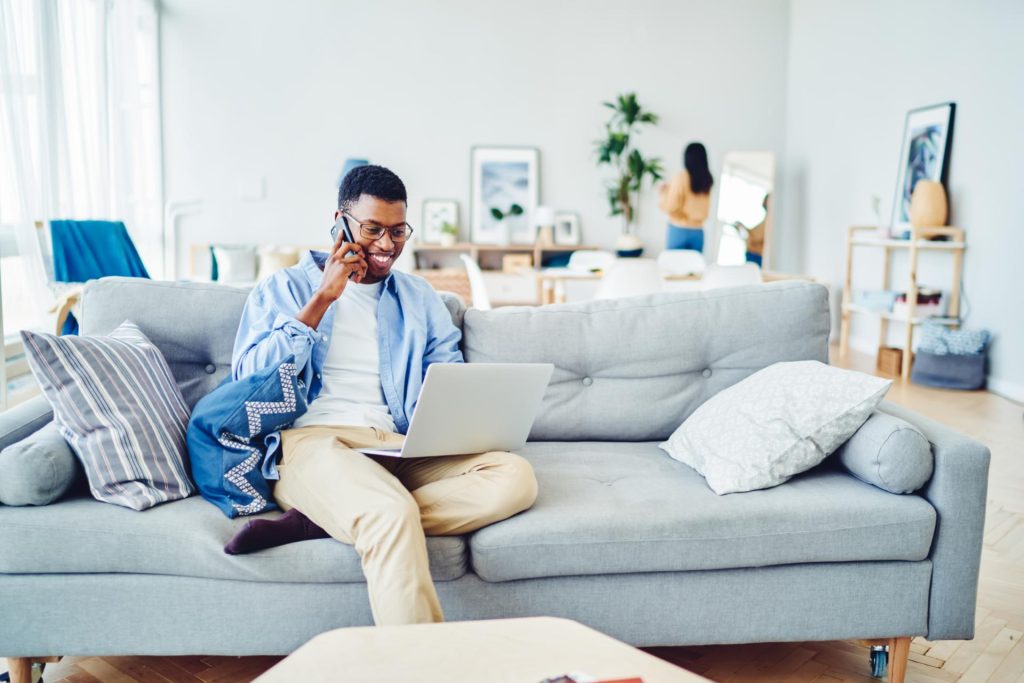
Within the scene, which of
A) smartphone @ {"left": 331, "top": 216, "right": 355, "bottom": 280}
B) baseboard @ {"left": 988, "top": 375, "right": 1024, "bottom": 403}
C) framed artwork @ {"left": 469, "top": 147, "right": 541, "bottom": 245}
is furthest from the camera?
framed artwork @ {"left": 469, "top": 147, "right": 541, "bottom": 245}

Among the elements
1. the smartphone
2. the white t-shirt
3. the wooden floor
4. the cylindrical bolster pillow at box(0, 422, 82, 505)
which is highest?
the smartphone

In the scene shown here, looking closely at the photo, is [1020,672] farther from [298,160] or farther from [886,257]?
[298,160]

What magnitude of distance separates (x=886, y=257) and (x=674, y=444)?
4524mm

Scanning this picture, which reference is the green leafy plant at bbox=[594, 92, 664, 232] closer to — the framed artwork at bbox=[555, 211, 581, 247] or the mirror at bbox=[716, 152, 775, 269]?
the framed artwork at bbox=[555, 211, 581, 247]

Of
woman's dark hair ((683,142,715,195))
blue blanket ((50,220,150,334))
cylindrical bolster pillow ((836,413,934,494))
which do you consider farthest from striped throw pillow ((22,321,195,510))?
woman's dark hair ((683,142,715,195))

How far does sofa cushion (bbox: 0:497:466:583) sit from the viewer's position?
1.71 meters

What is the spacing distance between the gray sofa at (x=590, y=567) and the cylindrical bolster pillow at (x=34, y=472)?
0.03 m

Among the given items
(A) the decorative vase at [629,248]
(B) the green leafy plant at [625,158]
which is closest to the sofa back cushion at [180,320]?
(A) the decorative vase at [629,248]

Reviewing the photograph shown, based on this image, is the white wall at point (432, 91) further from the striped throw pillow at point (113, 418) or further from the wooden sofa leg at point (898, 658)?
the wooden sofa leg at point (898, 658)

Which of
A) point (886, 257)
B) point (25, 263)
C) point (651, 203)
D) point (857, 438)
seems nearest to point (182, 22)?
point (25, 263)

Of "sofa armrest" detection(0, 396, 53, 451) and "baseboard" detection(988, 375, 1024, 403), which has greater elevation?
"sofa armrest" detection(0, 396, 53, 451)

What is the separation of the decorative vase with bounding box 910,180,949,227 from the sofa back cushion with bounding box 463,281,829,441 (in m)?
3.34

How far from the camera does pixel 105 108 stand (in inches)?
218

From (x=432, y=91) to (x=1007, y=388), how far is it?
488 cm
